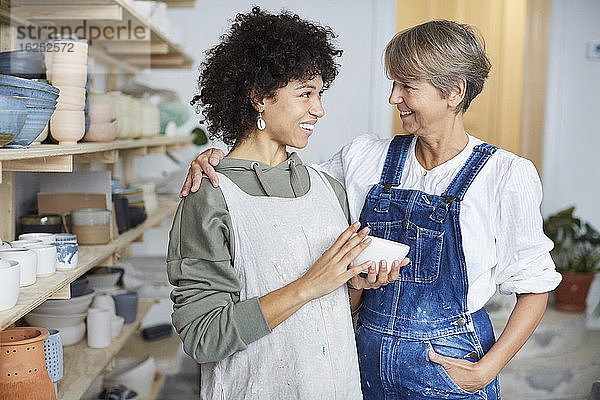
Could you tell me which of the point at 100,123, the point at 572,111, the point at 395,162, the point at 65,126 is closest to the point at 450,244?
the point at 395,162

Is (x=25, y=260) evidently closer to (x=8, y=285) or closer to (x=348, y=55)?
(x=8, y=285)

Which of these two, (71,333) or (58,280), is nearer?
(58,280)

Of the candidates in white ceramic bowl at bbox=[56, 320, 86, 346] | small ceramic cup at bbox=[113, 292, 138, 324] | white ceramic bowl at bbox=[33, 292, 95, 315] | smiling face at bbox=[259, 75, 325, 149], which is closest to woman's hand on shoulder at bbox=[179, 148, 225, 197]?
smiling face at bbox=[259, 75, 325, 149]

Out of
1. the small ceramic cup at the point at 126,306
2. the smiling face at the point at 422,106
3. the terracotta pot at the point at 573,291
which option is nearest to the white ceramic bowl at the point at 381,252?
the smiling face at the point at 422,106

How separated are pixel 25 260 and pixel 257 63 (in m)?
0.71

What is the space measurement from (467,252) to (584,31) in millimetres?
2806

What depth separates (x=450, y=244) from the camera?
1.52 metres

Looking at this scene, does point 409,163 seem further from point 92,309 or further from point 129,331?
point 129,331

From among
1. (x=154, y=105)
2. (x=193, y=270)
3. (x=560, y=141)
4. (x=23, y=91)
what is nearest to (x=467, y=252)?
(x=193, y=270)

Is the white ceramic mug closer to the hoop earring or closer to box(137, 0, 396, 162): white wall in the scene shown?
box(137, 0, 396, 162): white wall

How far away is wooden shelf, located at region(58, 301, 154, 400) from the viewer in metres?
1.98

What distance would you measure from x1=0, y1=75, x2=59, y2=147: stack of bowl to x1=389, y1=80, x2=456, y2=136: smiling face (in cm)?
77

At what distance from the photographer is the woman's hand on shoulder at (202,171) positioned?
4.50 ft

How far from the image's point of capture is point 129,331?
273 centimetres
